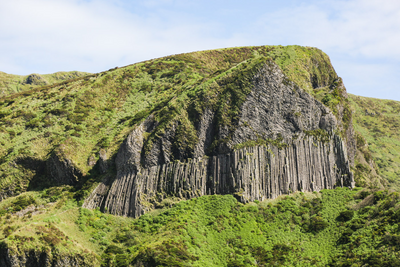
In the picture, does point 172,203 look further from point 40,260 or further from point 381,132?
point 381,132

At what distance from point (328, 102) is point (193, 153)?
40167 millimetres

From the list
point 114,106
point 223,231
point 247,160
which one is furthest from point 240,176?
point 114,106

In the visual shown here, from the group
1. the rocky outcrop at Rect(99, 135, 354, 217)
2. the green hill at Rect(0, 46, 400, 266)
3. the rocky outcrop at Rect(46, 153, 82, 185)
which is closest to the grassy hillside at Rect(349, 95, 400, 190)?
the rocky outcrop at Rect(99, 135, 354, 217)

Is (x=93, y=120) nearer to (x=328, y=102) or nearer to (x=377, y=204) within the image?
(x=328, y=102)

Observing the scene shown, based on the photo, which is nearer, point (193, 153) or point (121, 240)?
point (121, 240)

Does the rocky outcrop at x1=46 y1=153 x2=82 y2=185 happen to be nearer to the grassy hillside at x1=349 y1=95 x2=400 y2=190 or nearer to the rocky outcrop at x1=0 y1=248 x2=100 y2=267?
the rocky outcrop at x1=0 y1=248 x2=100 y2=267

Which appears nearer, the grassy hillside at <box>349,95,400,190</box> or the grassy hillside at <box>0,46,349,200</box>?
the grassy hillside at <box>0,46,349,200</box>

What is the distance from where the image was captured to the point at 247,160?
232ft

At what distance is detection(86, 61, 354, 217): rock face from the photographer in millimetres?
69312

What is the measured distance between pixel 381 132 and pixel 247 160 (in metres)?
120

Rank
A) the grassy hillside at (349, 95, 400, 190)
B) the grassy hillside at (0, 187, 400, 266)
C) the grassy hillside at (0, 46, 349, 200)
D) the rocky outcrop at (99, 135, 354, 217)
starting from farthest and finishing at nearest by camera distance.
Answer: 1. the grassy hillside at (349, 95, 400, 190)
2. the grassy hillside at (0, 46, 349, 200)
3. the rocky outcrop at (99, 135, 354, 217)
4. the grassy hillside at (0, 187, 400, 266)

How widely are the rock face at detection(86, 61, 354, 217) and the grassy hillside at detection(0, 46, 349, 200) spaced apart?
135 inches

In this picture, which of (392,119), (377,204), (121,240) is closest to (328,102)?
(377,204)

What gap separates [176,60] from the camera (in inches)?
5320
